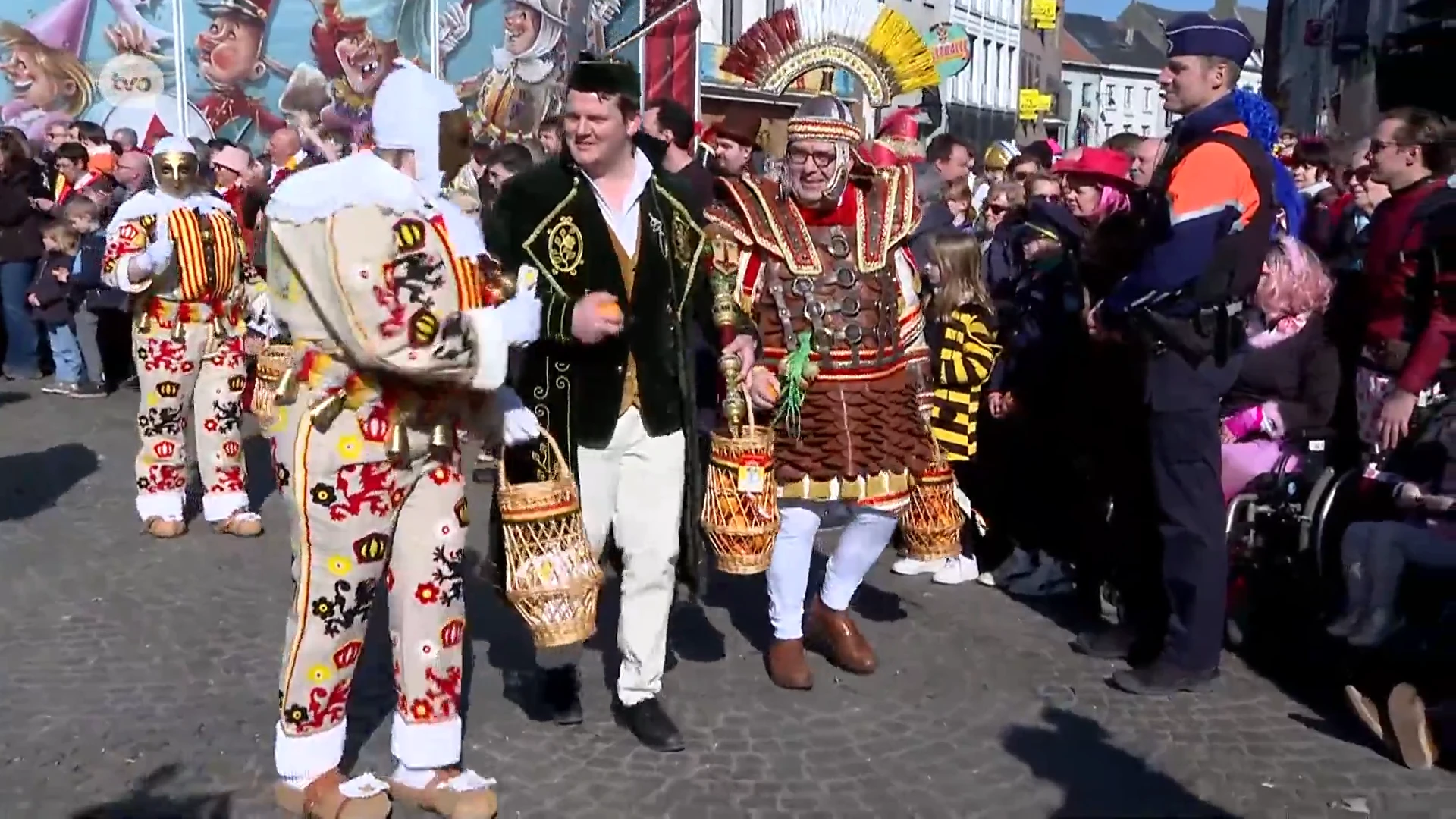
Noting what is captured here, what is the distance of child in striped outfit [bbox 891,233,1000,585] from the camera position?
583 centimetres

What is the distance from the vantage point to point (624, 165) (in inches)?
156

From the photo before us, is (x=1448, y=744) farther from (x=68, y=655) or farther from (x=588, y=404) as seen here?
(x=68, y=655)

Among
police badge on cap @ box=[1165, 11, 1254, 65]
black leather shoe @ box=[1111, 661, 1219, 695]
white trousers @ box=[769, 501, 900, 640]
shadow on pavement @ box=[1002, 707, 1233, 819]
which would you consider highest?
police badge on cap @ box=[1165, 11, 1254, 65]

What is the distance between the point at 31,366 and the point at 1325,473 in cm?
1100

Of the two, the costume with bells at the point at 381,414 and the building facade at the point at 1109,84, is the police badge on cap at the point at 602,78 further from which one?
the building facade at the point at 1109,84

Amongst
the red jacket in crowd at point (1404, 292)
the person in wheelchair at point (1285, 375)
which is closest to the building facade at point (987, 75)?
the red jacket in crowd at point (1404, 292)

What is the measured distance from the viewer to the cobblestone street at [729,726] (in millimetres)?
3900

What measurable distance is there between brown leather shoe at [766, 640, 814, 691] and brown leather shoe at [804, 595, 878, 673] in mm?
198

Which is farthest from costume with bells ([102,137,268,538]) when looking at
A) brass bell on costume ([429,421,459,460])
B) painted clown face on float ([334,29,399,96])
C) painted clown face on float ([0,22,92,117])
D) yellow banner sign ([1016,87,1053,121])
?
yellow banner sign ([1016,87,1053,121])

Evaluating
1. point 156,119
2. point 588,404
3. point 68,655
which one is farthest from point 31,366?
point 588,404

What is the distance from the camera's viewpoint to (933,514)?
4816mm


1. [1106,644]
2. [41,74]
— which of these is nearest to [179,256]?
[1106,644]

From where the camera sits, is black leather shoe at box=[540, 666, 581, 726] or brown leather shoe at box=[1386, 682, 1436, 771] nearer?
brown leather shoe at box=[1386, 682, 1436, 771]

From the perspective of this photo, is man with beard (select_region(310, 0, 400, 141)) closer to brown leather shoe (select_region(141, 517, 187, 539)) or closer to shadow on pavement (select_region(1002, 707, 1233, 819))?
brown leather shoe (select_region(141, 517, 187, 539))
